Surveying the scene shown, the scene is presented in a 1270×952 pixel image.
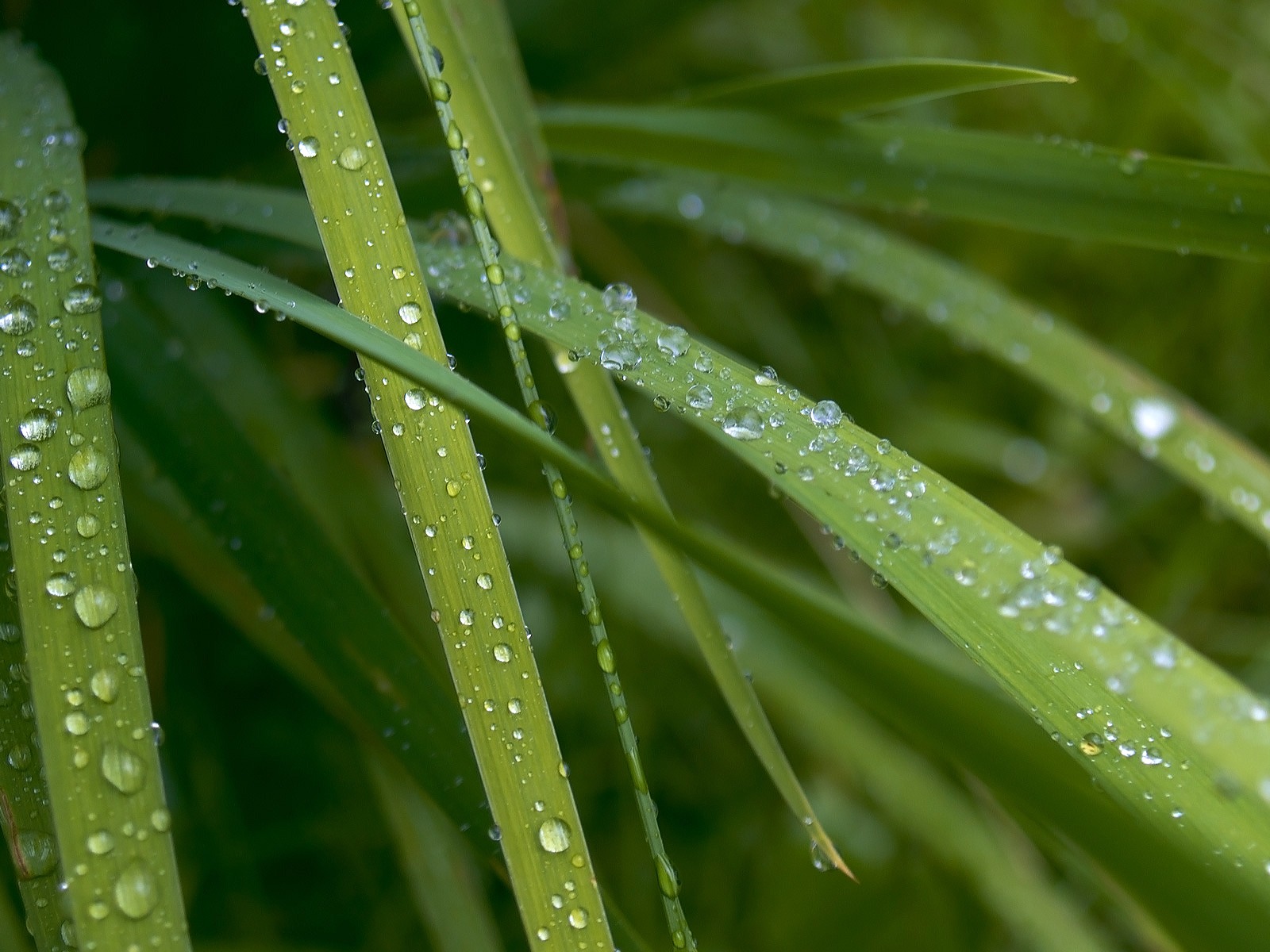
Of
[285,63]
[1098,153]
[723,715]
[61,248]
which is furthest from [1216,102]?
[61,248]

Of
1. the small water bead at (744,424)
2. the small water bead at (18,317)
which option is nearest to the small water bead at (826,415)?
the small water bead at (744,424)

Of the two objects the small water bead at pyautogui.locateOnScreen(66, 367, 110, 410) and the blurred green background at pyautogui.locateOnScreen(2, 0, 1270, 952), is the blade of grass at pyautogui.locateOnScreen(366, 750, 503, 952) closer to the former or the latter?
the blurred green background at pyautogui.locateOnScreen(2, 0, 1270, 952)

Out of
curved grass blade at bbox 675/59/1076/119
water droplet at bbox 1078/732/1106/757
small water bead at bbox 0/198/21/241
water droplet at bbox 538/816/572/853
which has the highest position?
curved grass blade at bbox 675/59/1076/119

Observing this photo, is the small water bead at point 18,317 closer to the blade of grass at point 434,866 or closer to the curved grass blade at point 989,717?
the curved grass blade at point 989,717

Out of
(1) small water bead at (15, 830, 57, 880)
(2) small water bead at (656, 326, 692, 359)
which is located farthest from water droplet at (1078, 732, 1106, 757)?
(1) small water bead at (15, 830, 57, 880)

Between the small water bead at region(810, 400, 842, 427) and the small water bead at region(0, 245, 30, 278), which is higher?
the small water bead at region(810, 400, 842, 427)

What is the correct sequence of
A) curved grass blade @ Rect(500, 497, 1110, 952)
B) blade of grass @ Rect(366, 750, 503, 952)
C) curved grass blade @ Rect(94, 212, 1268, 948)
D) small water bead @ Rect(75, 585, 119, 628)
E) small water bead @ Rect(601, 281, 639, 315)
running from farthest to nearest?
curved grass blade @ Rect(500, 497, 1110, 952), blade of grass @ Rect(366, 750, 503, 952), small water bead @ Rect(601, 281, 639, 315), small water bead @ Rect(75, 585, 119, 628), curved grass blade @ Rect(94, 212, 1268, 948)
